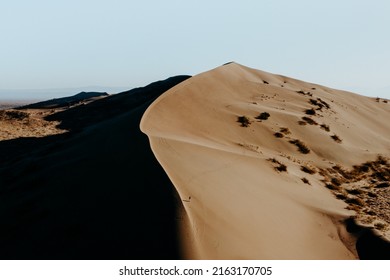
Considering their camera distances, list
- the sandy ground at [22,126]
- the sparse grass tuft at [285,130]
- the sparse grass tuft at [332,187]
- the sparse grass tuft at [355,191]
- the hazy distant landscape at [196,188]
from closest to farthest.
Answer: the hazy distant landscape at [196,188], the sparse grass tuft at [355,191], the sparse grass tuft at [332,187], the sparse grass tuft at [285,130], the sandy ground at [22,126]

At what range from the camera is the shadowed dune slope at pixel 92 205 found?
847cm

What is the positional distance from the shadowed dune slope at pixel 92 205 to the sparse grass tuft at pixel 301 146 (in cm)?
989

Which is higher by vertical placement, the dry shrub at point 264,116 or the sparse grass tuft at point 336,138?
the dry shrub at point 264,116

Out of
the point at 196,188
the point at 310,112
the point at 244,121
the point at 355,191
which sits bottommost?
the point at 355,191

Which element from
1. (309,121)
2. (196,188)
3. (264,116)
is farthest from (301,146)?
(196,188)

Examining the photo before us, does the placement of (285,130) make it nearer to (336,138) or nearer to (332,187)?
(336,138)

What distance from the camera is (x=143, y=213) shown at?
9.34 m

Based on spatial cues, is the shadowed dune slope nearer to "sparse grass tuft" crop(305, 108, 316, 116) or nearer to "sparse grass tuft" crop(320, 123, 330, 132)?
"sparse grass tuft" crop(320, 123, 330, 132)

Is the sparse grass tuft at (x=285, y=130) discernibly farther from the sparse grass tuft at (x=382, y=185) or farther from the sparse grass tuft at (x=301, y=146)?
the sparse grass tuft at (x=382, y=185)

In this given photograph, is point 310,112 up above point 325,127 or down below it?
above

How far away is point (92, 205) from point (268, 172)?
26.3ft

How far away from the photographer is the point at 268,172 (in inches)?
617

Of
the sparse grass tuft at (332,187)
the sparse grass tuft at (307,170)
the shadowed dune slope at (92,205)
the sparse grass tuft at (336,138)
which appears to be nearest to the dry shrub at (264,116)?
the sparse grass tuft at (336,138)

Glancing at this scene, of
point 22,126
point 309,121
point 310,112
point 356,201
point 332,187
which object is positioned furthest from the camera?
point 310,112
